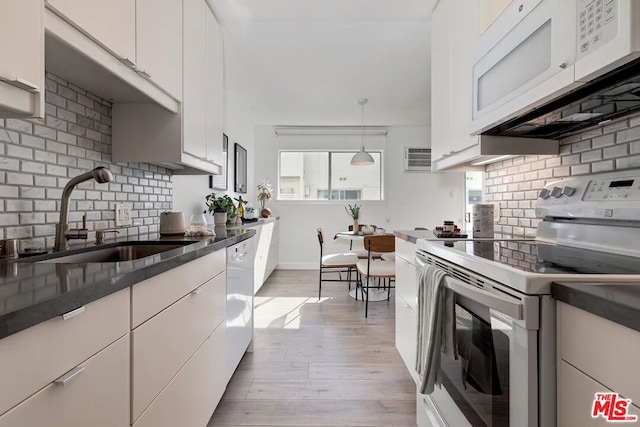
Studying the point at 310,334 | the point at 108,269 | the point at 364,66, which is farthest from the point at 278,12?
the point at 310,334

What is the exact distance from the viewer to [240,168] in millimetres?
4762

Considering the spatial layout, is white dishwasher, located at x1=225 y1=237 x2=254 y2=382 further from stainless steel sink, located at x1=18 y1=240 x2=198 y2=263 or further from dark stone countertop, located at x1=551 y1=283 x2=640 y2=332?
dark stone countertop, located at x1=551 y1=283 x2=640 y2=332

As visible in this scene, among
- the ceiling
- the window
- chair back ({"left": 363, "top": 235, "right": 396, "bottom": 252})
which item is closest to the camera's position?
the ceiling

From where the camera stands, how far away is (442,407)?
4.34ft

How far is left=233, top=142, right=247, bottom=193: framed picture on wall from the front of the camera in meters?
4.54

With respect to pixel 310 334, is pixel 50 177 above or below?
above

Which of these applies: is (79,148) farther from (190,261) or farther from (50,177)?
(190,261)

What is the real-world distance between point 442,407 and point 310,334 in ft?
5.34

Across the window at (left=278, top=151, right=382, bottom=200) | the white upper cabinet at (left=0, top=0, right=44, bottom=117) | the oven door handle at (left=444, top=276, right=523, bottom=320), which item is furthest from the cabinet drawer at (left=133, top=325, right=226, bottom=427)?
the window at (left=278, top=151, right=382, bottom=200)

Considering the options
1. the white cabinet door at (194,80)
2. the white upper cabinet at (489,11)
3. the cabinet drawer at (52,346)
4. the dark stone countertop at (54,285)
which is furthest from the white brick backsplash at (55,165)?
the white upper cabinet at (489,11)

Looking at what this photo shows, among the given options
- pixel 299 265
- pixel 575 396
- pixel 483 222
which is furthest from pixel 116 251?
pixel 299 265

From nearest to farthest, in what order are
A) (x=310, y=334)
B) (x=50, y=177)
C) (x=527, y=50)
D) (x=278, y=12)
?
1. (x=527, y=50)
2. (x=50, y=177)
3. (x=278, y=12)
4. (x=310, y=334)

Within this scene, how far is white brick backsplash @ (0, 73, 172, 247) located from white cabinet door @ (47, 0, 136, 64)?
1.20ft

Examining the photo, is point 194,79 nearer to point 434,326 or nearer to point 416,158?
point 434,326
